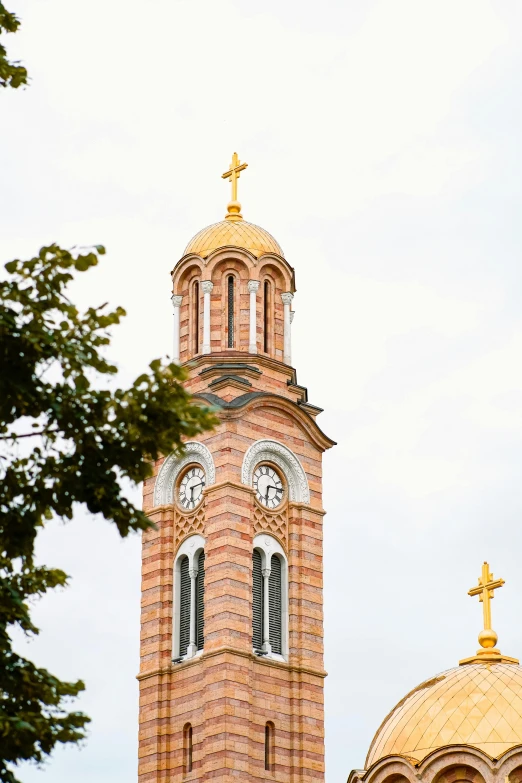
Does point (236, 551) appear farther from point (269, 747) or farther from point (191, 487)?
point (269, 747)

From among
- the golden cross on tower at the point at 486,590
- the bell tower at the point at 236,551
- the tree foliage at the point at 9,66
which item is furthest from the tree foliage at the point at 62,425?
the golden cross on tower at the point at 486,590

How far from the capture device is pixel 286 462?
130 feet

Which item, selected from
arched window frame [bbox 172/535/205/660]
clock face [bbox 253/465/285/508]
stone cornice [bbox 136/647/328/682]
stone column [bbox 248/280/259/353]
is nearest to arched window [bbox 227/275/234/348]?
stone column [bbox 248/280/259/353]

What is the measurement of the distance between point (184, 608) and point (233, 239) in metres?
9.05

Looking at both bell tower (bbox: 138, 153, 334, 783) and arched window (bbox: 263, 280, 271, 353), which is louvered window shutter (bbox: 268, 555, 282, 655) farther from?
arched window (bbox: 263, 280, 271, 353)

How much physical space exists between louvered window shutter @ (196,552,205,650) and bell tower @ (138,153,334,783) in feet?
0.10

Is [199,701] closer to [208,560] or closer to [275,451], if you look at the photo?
[208,560]

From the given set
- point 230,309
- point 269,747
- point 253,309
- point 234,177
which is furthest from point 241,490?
point 234,177

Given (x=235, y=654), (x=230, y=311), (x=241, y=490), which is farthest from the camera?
(x=230, y=311)

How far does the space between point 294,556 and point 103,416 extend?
23.4 m

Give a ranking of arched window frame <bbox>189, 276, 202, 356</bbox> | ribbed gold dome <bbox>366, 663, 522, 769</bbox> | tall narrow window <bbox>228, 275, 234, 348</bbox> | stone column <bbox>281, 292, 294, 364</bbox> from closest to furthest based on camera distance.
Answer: ribbed gold dome <bbox>366, 663, 522, 769</bbox>
tall narrow window <bbox>228, 275, 234, 348</bbox>
arched window frame <bbox>189, 276, 202, 356</bbox>
stone column <bbox>281, 292, 294, 364</bbox>

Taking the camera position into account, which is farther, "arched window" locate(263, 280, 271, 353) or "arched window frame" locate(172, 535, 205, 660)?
"arched window" locate(263, 280, 271, 353)

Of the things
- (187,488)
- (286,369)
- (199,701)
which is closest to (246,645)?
(199,701)

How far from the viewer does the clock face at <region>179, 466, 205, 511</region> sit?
38781mm
